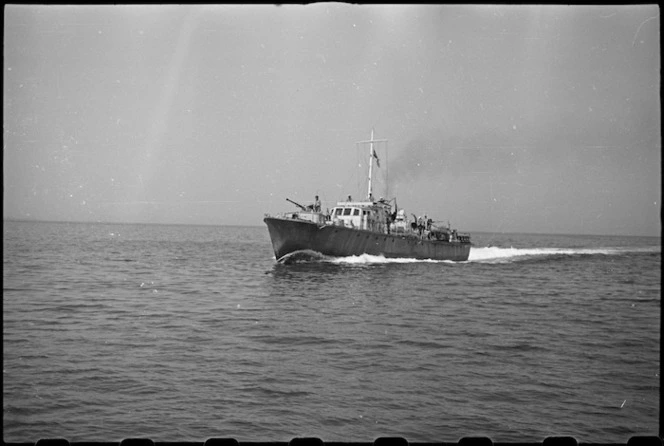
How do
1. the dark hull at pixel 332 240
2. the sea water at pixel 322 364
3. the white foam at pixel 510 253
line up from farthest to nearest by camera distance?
the white foam at pixel 510 253, the dark hull at pixel 332 240, the sea water at pixel 322 364

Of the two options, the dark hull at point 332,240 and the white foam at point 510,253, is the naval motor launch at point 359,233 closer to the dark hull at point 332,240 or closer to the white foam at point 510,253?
the dark hull at point 332,240

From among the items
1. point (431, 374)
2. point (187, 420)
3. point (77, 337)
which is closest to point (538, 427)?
point (431, 374)

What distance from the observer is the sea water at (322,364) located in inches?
339


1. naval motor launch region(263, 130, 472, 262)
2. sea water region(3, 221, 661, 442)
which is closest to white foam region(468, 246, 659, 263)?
naval motor launch region(263, 130, 472, 262)

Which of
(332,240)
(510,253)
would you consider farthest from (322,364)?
(510,253)

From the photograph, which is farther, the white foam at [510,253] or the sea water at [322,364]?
the white foam at [510,253]

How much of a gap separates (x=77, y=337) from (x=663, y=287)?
1352cm

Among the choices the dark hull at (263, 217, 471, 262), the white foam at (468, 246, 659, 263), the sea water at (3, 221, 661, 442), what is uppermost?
the dark hull at (263, 217, 471, 262)

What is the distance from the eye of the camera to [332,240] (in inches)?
1331

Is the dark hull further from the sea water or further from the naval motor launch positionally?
the sea water

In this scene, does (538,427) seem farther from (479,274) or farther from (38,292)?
(479,274)

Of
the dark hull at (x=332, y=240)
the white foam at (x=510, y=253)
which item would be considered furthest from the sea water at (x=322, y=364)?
the white foam at (x=510, y=253)

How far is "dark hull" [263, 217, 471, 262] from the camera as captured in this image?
32969 millimetres

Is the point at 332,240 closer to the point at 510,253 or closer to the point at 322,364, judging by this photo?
the point at 322,364
